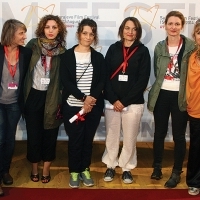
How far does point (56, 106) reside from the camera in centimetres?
305

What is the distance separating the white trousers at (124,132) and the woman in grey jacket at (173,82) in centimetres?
18

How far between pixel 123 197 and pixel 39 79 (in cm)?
123

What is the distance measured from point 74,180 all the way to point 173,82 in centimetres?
124

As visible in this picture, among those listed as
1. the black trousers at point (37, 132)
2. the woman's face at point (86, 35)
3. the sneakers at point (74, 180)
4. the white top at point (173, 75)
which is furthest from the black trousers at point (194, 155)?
the black trousers at point (37, 132)

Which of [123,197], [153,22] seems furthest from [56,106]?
[153,22]

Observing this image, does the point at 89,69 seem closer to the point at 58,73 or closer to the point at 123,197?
the point at 58,73

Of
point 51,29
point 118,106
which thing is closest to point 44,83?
point 51,29

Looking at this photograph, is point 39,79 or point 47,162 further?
point 47,162

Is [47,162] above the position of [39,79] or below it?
below

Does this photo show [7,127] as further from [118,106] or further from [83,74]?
[118,106]

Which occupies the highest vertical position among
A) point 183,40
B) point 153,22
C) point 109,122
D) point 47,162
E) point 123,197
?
point 153,22

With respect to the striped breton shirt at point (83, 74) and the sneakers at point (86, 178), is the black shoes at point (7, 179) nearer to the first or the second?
the sneakers at point (86, 178)

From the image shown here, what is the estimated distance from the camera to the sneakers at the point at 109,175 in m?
3.26

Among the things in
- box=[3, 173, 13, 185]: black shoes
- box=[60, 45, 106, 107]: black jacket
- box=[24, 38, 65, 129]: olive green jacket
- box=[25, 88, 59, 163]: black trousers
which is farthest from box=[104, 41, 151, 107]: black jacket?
box=[3, 173, 13, 185]: black shoes
